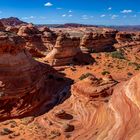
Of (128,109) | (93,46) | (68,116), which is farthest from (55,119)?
(93,46)

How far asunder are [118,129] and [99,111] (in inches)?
123

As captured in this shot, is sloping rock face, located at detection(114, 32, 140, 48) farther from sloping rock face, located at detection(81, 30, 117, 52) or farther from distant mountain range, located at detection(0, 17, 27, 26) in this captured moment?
distant mountain range, located at detection(0, 17, 27, 26)

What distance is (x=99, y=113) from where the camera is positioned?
55.7ft

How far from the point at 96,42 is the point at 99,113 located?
101ft

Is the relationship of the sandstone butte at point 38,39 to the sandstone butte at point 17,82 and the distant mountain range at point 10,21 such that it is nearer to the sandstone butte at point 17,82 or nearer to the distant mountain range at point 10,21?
the sandstone butte at point 17,82

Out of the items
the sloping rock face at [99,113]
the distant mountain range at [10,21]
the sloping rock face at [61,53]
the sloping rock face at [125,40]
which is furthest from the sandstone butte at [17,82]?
the distant mountain range at [10,21]

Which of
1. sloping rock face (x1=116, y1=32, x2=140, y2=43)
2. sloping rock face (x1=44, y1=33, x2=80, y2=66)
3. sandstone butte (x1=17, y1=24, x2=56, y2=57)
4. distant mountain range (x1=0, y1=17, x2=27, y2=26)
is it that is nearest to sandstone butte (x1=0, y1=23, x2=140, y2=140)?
sloping rock face (x1=44, y1=33, x2=80, y2=66)

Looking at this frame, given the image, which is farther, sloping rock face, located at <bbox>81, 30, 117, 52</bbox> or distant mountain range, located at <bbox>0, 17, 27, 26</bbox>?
distant mountain range, located at <bbox>0, 17, 27, 26</bbox>

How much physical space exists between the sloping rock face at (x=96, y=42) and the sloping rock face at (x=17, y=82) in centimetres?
2154

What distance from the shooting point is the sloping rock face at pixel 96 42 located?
149ft

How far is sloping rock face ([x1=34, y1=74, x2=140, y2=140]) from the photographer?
563 inches

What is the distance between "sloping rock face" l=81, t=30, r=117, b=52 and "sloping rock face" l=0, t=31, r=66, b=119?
21.5 m

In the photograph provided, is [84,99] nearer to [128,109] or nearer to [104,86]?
[104,86]

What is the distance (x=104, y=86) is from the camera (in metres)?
18.5
